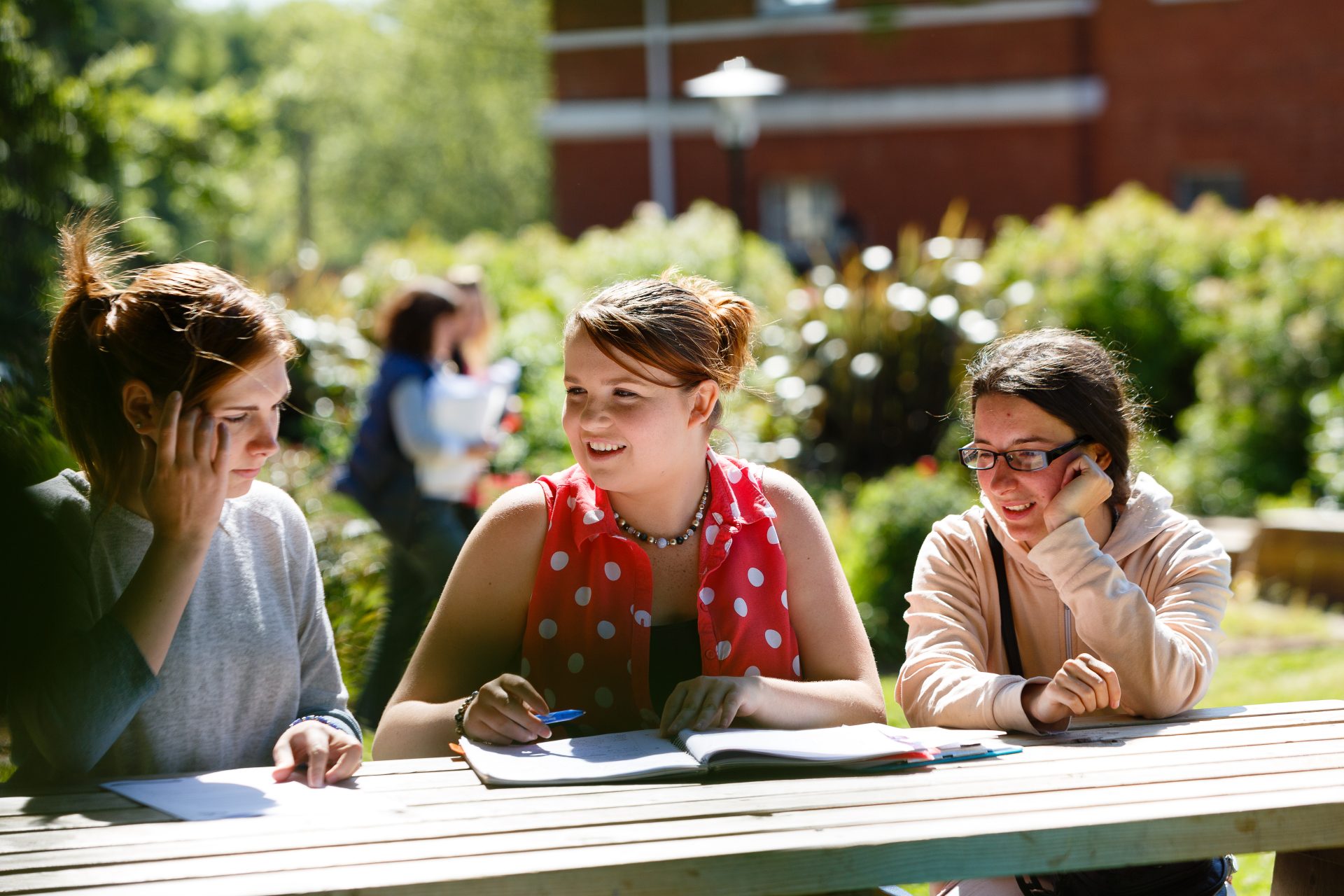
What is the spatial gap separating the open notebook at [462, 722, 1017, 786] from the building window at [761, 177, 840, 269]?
2027 cm

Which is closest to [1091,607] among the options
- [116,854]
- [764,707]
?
[764,707]

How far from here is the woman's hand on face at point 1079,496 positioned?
7.42 feet

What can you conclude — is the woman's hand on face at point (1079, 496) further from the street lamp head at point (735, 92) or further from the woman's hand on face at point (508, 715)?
the street lamp head at point (735, 92)

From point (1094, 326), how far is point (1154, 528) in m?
9.26

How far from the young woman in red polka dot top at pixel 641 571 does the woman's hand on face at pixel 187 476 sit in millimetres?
502

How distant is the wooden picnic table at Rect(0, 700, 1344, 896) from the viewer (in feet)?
4.77

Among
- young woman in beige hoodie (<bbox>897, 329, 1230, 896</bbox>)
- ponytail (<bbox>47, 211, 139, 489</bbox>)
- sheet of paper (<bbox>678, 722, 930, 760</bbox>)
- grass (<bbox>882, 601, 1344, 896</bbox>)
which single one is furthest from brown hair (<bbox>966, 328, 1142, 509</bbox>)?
grass (<bbox>882, 601, 1344, 896</bbox>)

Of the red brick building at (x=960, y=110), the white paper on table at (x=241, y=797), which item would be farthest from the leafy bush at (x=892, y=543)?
the red brick building at (x=960, y=110)

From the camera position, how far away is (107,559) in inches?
77.9

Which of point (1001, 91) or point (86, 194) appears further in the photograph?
point (1001, 91)

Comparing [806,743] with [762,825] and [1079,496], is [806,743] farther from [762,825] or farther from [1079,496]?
[1079,496]

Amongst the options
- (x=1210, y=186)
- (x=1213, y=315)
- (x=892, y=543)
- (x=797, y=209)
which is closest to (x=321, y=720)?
(x=892, y=543)

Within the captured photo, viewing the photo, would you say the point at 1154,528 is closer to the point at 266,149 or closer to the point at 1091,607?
the point at 1091,607

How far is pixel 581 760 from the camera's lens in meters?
1.90
